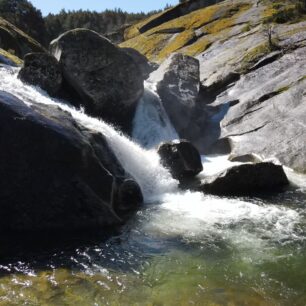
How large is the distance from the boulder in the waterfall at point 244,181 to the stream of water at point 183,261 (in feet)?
2.86

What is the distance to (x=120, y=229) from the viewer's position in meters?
17.7

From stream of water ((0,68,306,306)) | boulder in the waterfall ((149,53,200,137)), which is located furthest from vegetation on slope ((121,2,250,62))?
stream of water ((0,68,306,306))

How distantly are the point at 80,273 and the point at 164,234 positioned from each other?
14.5ft

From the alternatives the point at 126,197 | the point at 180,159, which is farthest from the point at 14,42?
the point at 126,197

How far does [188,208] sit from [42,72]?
14.3m

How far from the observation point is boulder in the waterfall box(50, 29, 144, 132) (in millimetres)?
29531

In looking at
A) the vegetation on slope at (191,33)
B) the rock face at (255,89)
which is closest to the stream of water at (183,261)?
the rock face at (255,89)

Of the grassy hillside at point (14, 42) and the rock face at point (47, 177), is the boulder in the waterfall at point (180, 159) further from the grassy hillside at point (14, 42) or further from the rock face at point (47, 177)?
the grassy hillside at point (14, 42)

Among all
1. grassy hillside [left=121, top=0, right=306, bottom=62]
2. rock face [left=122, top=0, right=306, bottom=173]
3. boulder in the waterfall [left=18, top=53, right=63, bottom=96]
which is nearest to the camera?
boulder in the waterfall [left=18, top=53, right=63, bottom=96]

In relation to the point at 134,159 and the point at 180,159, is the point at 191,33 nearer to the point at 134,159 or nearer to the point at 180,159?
the point at 180,159

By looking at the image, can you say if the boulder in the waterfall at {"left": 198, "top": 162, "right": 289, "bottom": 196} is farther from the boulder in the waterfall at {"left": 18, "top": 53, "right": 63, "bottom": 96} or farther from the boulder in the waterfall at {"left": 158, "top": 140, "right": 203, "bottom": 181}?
the boulder in the waterfall at {"left": 18, "top": 53, "right": 63, "bottom": 96}

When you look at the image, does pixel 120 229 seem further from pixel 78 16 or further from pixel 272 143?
pixel 78 16

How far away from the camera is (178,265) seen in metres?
14.4

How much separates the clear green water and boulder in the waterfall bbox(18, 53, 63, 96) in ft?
43.7
